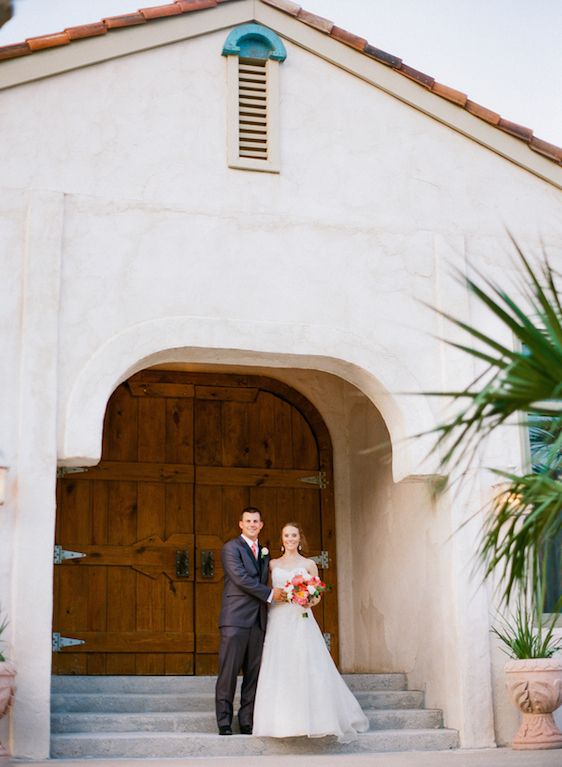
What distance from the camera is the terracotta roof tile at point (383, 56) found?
979 cm

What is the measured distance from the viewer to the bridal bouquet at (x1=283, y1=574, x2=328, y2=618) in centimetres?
887

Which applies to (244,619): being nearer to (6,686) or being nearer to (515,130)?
(6,686)

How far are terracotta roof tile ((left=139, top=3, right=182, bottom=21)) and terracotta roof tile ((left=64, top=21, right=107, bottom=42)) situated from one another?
15.1 inches

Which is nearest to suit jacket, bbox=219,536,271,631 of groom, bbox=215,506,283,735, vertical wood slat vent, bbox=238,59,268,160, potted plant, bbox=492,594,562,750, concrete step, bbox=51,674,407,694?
groom, bbox=215,506,283,735

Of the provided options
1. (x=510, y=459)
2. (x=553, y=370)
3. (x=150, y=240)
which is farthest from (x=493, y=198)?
(x=553, y=370)

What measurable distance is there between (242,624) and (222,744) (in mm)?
937

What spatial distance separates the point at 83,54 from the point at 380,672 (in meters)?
5.86

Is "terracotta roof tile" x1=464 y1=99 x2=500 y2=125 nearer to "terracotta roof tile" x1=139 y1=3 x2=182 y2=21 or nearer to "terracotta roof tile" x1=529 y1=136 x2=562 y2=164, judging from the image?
"terracotta roof tile" x1=529 y1=136 x2=562 y2=164

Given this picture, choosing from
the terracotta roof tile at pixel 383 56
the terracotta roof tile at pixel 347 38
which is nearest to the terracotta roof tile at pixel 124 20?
the terracotta roof tile at pixel 347 38

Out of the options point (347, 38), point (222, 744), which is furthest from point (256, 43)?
point (222, 744)

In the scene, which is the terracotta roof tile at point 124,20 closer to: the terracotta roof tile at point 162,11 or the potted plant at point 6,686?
the terracotta roof tile at point 162,11

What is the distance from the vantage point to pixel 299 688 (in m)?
8.53

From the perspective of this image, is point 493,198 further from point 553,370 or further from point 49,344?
point 553,370

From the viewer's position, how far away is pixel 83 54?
911cm
